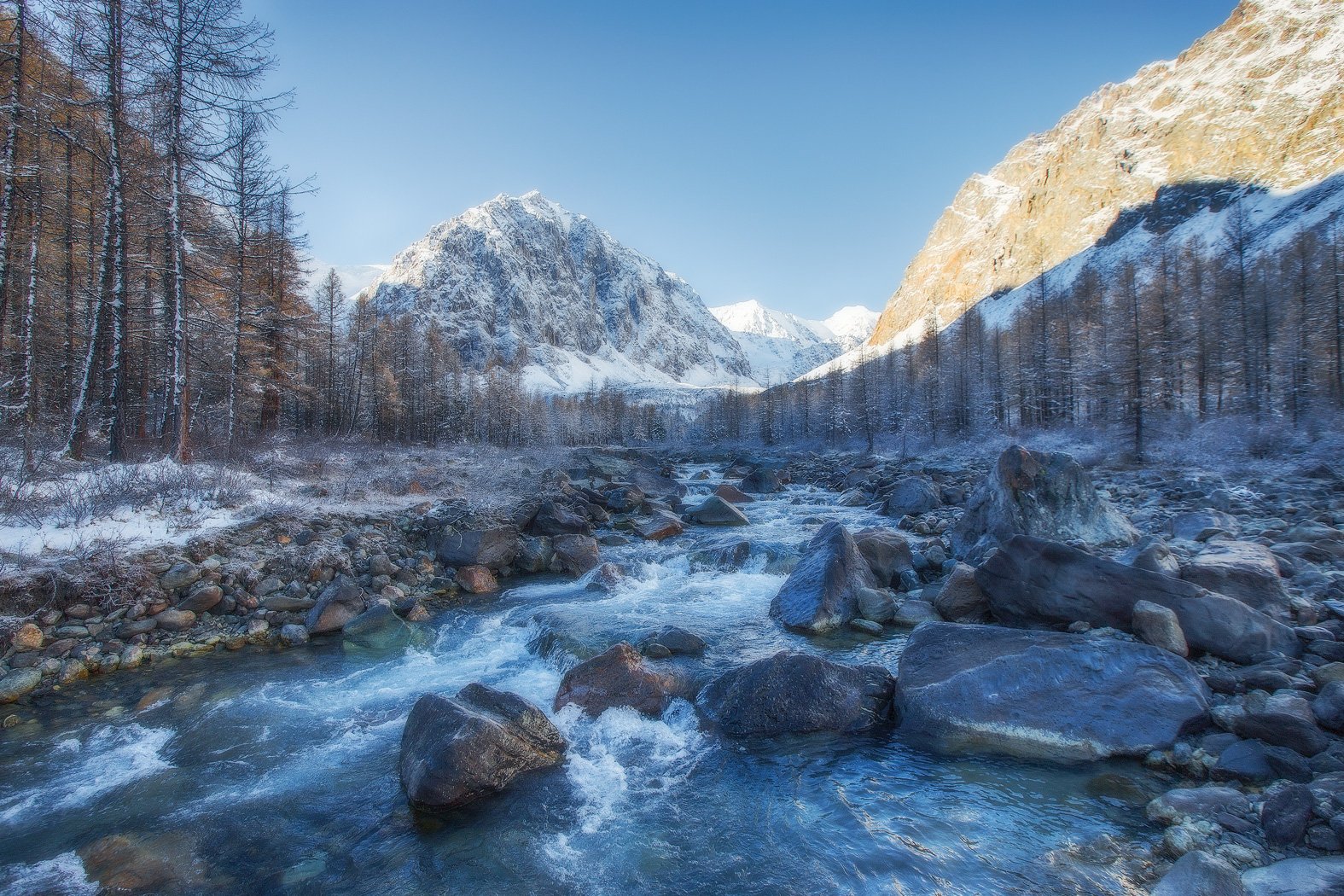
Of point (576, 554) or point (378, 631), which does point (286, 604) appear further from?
point (576, 554)

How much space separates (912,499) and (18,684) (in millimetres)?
19756

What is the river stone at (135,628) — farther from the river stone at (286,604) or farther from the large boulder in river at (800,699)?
the large boulder in river at (800,699)

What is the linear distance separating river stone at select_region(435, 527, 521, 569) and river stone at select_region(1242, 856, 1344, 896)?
1269 cm

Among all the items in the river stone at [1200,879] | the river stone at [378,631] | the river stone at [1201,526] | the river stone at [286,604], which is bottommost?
the river stone at [378,631]

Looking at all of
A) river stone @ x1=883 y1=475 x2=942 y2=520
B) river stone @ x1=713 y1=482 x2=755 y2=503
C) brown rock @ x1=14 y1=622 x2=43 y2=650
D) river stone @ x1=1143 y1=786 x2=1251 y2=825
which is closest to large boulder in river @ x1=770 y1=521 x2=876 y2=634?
river stone @ x1=1143 y1=786 x2=1251 y2=825

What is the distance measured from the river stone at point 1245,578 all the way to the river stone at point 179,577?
14856mm

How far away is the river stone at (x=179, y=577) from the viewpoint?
A: 30.3 ft

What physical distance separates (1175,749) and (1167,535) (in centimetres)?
852

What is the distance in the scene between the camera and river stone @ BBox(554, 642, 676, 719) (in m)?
6.94

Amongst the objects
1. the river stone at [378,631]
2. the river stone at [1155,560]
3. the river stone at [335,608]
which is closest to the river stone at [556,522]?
the river stone at [335,608]

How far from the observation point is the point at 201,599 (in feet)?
30.6

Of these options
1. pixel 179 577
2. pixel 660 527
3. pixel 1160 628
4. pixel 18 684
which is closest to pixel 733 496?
pixel 660 527

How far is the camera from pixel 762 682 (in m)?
6.69

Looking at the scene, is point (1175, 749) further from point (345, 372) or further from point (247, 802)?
point (345, 372)
